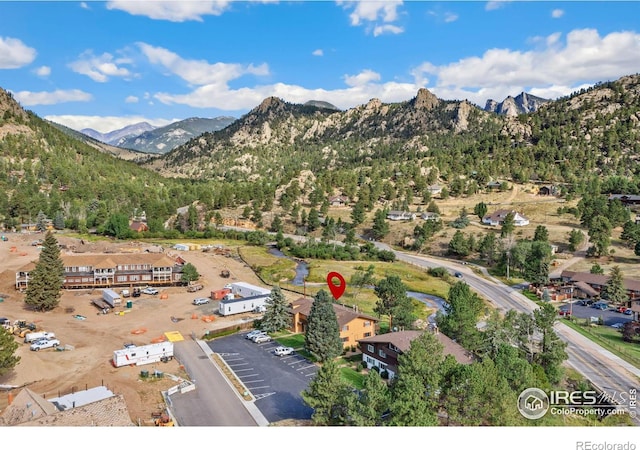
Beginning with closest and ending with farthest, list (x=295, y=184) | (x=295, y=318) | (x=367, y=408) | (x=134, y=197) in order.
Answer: (x=367, y=408) → (x=295, y=318) → (x=295, y=184) → (x=134, y=197)

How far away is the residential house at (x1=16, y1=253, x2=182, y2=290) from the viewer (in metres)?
65.4

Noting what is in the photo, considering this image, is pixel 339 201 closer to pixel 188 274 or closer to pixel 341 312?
pixel 188 274

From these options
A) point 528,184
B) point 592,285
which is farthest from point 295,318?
point 528,184

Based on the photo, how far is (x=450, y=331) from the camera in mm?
40562

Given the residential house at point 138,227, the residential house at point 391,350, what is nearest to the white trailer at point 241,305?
the residential house at point 391,350

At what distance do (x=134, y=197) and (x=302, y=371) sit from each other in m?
128

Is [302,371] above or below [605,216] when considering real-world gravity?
below

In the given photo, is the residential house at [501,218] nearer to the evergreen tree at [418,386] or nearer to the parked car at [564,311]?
the parked car at [564,311]

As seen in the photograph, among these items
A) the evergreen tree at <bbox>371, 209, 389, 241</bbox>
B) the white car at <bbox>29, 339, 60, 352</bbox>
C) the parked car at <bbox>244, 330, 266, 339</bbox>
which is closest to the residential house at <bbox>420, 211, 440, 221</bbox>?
the evergreen tree at <bbox>371, 209, 389, 241</bbox>

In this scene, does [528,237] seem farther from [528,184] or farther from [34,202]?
[34,202]

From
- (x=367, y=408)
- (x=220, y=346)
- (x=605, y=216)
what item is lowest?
(x=220, y=346)

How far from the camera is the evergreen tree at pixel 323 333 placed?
124 ft

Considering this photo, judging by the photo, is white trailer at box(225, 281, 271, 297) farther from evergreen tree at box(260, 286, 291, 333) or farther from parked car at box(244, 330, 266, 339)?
parked car at box(244, 330, 266, 339)

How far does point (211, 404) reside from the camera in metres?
29.8
